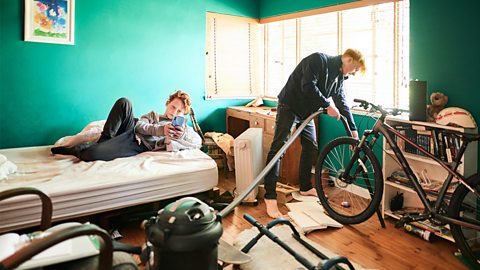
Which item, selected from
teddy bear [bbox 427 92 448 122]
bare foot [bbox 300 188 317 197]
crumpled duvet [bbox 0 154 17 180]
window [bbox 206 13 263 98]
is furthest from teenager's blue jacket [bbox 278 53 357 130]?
crumpled duvet [bbox 0 154 17 180]

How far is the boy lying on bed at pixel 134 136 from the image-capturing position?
10.3 ft

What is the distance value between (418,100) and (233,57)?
2.77 m

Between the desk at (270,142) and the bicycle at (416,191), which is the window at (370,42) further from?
the desk at (270,142)

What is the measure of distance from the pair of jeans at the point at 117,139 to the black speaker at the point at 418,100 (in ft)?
7.69

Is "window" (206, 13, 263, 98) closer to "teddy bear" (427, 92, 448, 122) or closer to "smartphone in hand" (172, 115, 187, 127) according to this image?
"smartphone in hand" (172, 115, 187, 127)

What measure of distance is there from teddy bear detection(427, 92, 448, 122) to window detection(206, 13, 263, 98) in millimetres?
2695

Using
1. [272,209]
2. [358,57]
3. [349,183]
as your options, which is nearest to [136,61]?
[272,209]

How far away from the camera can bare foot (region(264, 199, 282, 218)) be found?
10.2ft

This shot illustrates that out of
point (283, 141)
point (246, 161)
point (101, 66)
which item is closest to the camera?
point (283, 141)

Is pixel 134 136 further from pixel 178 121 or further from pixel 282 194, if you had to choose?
pixel 282 194

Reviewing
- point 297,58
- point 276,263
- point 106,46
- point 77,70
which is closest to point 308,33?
point 297,58

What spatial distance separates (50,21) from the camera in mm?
3664

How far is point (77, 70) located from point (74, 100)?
32cm

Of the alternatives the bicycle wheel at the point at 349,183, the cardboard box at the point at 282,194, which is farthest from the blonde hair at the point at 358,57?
the cardboard box at the point at 282,194
